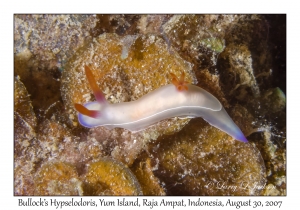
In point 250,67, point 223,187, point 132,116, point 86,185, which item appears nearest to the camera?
point 86,185

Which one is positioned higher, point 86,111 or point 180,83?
point 180,83

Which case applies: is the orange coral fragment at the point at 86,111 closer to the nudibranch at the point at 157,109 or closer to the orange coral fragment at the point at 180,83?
the nudibranch at the point at 157,109

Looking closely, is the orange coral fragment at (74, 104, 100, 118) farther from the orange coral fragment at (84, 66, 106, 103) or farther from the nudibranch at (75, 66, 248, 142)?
the orange coral fragment at (84, 66, 106, 103)

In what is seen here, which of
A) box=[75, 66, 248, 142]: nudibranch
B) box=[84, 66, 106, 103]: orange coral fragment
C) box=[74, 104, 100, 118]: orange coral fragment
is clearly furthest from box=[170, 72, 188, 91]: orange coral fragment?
box=[74, 104, 100, 118]: orange coral fragment

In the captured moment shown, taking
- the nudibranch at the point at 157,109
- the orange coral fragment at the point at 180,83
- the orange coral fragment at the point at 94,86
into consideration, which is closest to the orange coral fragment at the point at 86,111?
the nudibranch at the point at 157,109

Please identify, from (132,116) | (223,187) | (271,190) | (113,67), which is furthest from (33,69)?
(271,190)

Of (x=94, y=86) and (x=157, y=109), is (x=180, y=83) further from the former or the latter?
(x=94, y=86)

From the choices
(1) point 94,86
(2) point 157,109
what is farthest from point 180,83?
(1) point 94,86

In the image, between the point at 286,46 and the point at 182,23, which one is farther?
the point at 286,46
